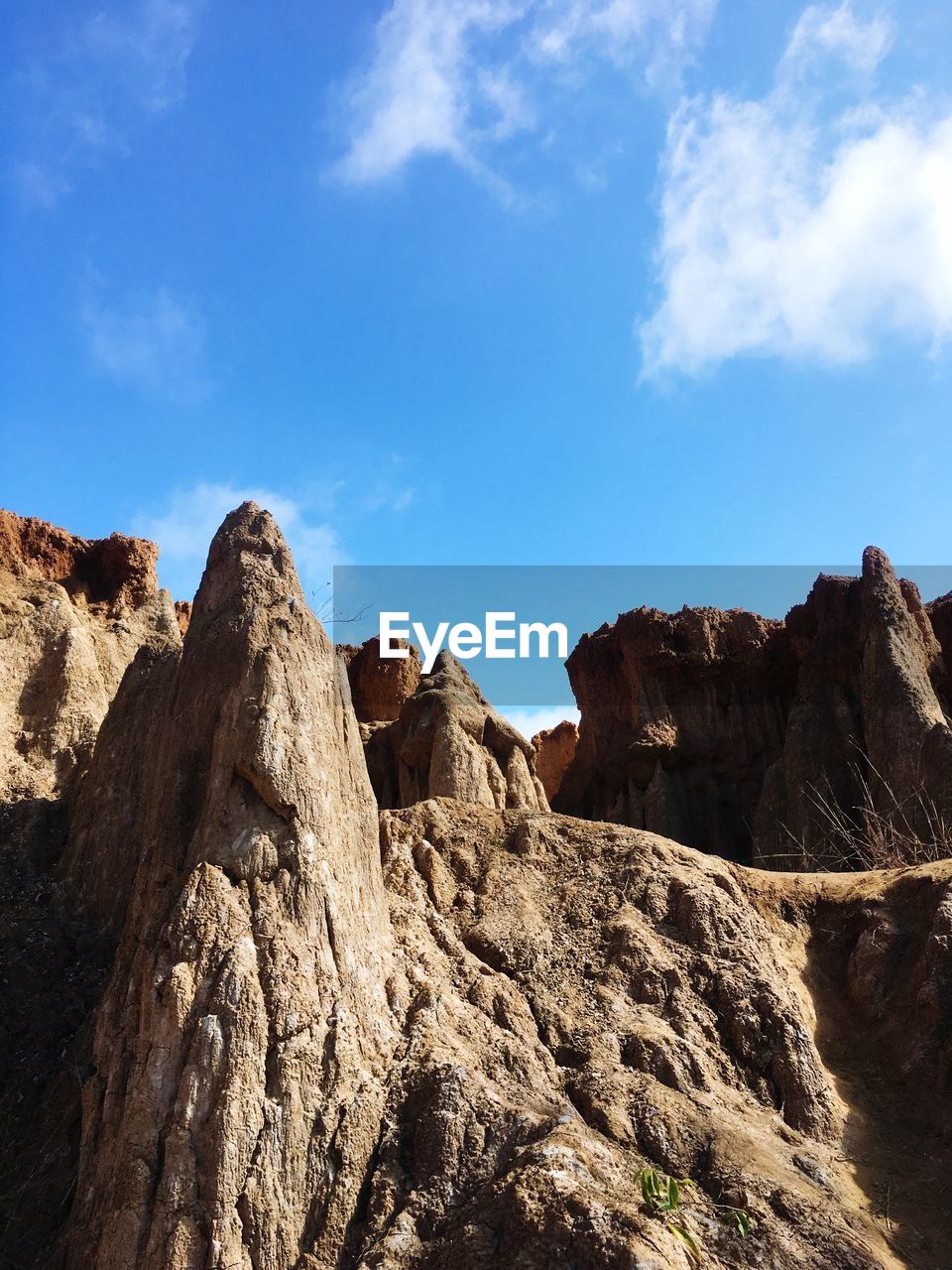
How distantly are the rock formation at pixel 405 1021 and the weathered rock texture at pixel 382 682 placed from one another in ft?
45.9

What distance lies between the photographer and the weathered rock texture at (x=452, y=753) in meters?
19.1

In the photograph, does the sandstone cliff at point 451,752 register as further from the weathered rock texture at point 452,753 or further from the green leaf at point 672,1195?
the green leaf at point 672,1195

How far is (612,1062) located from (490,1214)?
241cm

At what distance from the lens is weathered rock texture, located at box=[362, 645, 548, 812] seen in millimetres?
19094

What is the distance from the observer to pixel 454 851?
12.8m

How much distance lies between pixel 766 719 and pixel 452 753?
455 inches

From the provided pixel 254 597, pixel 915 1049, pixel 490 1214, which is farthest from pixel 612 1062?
pixel 254 597

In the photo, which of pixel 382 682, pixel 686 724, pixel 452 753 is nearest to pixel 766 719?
pixel 686 724

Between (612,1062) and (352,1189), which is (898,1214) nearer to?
(612,1062)

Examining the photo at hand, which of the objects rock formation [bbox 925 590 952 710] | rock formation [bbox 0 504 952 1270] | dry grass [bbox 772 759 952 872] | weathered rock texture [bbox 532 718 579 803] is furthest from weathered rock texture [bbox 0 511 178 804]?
weathered rock texture [bbox 532 718 579 803]

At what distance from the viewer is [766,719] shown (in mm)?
27875

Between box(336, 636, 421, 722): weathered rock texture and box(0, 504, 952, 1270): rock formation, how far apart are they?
14.0 m

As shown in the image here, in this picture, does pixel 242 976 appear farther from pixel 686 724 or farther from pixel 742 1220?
pixel 686 724

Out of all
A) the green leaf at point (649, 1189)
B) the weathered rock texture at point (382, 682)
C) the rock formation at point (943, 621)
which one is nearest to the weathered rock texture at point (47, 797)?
the green leaf at point (649, 1189)
